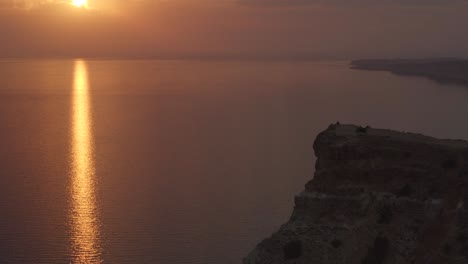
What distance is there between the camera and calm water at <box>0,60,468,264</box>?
20547mm

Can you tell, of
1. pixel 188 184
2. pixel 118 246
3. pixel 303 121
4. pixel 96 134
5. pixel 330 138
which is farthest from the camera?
pixel 303 121

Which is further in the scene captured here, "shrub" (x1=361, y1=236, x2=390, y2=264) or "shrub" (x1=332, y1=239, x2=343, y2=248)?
"shrub" (x1=332, y1=239, x2=343, y2=248)

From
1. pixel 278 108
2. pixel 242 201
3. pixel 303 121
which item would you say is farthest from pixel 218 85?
pixel 242 201

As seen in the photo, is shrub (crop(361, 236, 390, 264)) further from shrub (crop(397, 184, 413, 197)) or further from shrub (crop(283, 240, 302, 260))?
shrub (crop(283, 240, 302, 260))

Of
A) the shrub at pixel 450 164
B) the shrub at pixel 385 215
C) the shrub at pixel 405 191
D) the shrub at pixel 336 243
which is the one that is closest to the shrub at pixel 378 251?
the shrub at pixel 385 215

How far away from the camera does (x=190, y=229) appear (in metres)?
21.3

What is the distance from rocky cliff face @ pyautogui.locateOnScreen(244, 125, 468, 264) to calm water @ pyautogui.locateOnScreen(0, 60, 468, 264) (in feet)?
20.8

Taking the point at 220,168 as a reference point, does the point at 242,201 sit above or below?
below

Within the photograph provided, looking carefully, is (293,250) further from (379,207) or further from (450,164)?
(450,164)

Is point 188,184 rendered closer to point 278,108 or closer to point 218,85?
point 278,108

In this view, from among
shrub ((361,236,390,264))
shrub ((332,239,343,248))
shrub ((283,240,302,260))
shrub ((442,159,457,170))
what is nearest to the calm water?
shrub ((283,240,302,260))

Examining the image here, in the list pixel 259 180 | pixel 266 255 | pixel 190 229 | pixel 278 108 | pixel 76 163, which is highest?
pixel 278 108

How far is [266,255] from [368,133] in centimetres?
341

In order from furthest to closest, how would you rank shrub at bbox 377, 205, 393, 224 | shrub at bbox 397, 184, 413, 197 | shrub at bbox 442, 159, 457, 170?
shrub at bbox 442, 159, 457, 170 → shrub at bbox 397, 184, 413, 197 → shrub at bbox 377, 205, 393, 224
